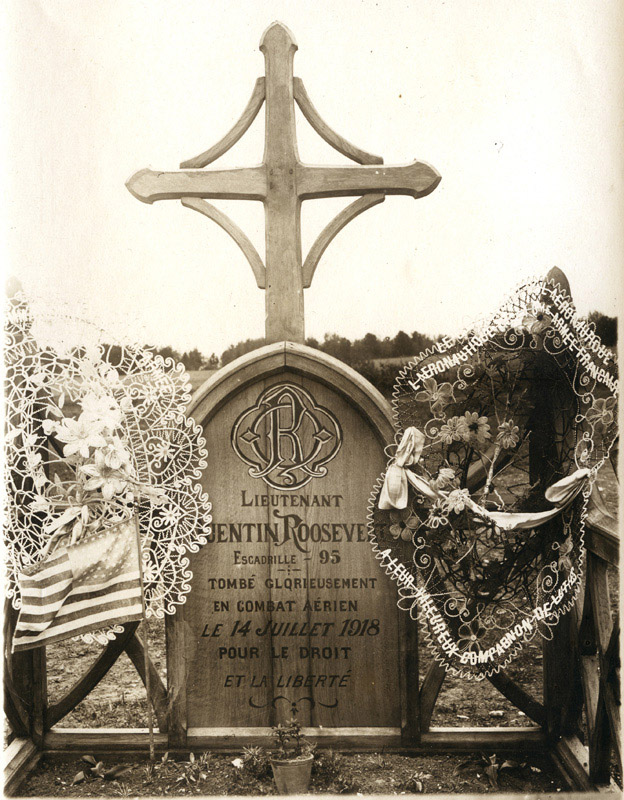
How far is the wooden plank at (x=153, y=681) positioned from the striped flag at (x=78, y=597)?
0.19 meters

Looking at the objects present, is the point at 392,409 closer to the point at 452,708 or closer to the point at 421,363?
the point at 421,363

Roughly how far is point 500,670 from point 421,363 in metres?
1.30

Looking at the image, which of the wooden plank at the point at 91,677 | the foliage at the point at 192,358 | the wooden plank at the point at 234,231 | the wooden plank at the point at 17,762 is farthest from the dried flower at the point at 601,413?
the wooden plank at the point at 17,762

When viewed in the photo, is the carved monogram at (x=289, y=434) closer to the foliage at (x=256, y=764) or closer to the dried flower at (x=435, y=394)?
the dried flower at (x=435, y=394)

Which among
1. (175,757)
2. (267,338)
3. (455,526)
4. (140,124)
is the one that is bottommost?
(175,757)

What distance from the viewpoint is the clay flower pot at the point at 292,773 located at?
319 cm

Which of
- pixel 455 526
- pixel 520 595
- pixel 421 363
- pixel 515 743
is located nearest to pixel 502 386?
pixel 421 363

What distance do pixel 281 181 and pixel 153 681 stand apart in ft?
7.05

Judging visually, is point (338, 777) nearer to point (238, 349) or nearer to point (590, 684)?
point (590, 684)

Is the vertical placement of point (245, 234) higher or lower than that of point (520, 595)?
higher

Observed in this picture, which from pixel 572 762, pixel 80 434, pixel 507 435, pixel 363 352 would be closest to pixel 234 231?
pixel 363 352

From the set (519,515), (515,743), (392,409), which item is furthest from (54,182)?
(515,743)

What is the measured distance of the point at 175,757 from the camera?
3.40m

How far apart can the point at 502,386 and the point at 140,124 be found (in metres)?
1.87
